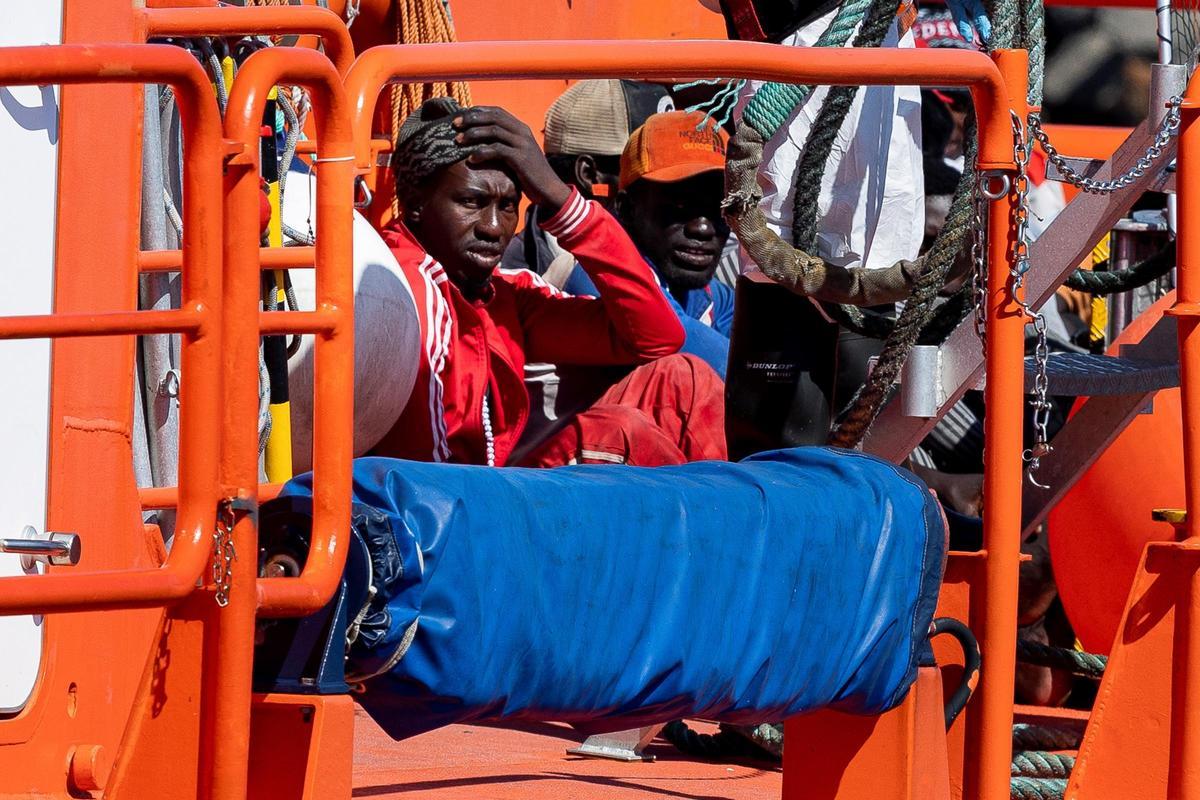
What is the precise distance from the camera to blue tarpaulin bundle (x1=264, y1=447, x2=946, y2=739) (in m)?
2.10

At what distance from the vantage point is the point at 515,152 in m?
4.24

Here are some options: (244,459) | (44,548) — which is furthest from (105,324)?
(44,548)

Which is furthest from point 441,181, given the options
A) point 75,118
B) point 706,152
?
point 75,118

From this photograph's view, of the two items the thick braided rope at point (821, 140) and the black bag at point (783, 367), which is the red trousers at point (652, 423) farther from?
the thick braided rope at point (821, 140)

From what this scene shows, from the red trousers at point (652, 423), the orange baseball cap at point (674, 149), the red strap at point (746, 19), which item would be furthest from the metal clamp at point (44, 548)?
the orange baseball cap at point (674, 149)

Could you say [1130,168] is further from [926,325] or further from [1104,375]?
[926,325]

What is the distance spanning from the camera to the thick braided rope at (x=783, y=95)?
3463 mm

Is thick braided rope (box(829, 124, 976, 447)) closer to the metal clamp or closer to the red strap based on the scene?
the red strap

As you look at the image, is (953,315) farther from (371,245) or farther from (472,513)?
(472,513)

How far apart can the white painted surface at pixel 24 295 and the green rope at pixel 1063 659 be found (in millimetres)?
2511

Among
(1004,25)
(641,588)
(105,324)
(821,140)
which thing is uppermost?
(1004,25)

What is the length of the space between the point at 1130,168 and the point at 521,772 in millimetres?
1658

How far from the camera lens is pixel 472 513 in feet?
7.08

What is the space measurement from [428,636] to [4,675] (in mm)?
711
